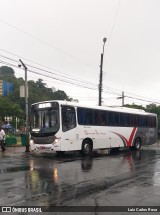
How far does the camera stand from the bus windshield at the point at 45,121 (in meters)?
19.9

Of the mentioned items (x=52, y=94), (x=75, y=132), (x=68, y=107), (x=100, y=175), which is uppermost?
(x=52, y=94)

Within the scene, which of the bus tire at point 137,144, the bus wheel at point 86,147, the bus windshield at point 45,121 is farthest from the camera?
the bus tire at point 137,144

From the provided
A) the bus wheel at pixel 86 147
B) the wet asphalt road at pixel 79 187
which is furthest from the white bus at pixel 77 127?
the wet asphalt road at pixel 79 187

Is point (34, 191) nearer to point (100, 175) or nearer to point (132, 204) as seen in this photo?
point (132, 204)

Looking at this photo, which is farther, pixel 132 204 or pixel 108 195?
pixel 108 195

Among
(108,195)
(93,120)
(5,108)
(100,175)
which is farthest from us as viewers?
(5,108)

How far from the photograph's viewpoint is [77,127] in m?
21.0

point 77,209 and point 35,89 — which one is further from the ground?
point 35,89

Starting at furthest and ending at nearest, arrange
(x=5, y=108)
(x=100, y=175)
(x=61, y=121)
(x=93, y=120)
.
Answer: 1. (x=5, y=108)
2. (x=93, y=120)
3. (x=61, y=121)
4. (x=100, y=175)

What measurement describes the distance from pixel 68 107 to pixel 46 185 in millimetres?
10224

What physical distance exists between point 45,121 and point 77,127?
1.96 m

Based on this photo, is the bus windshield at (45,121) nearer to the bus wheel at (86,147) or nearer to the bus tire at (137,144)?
the bus wheel at (86,147)

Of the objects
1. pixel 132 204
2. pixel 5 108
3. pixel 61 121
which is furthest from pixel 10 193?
pixel 5 108

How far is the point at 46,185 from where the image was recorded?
10.6 m
